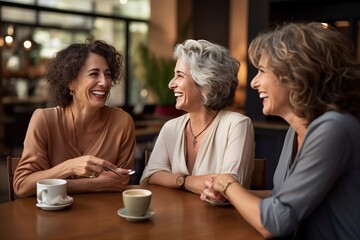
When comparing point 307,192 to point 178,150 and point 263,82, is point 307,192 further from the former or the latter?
point 178,150

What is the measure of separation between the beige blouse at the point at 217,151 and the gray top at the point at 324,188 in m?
0.55

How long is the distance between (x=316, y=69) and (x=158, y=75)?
6573 mm

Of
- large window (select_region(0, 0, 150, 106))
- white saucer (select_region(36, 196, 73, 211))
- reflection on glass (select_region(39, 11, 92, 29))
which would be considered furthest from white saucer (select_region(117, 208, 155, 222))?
reflection on glass (select_region(39, 11, 92, 29))

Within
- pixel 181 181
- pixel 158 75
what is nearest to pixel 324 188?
pixel 181 181

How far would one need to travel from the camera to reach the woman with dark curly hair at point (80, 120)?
76.9 inches

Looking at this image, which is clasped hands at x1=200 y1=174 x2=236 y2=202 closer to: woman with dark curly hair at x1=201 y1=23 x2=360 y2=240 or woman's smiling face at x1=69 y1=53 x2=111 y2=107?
woman with dark curly hair at x1=201 y1=23 x2=360 y2=240

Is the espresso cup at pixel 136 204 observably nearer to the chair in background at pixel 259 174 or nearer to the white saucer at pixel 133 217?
Answer: the white saucer at pixel 133 217

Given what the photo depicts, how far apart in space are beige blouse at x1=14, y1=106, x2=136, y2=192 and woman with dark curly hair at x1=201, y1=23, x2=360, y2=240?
69cm

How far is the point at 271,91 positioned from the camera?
1519 millimetres

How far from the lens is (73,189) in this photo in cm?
179

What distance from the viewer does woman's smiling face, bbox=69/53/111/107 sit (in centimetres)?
206

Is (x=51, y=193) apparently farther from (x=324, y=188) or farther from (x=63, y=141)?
(x=324, y=188)

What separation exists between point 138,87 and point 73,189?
8.33 meters

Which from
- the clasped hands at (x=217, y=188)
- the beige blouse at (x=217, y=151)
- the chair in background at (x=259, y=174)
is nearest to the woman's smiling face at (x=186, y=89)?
the beige blouse at (x=217, y=151)
